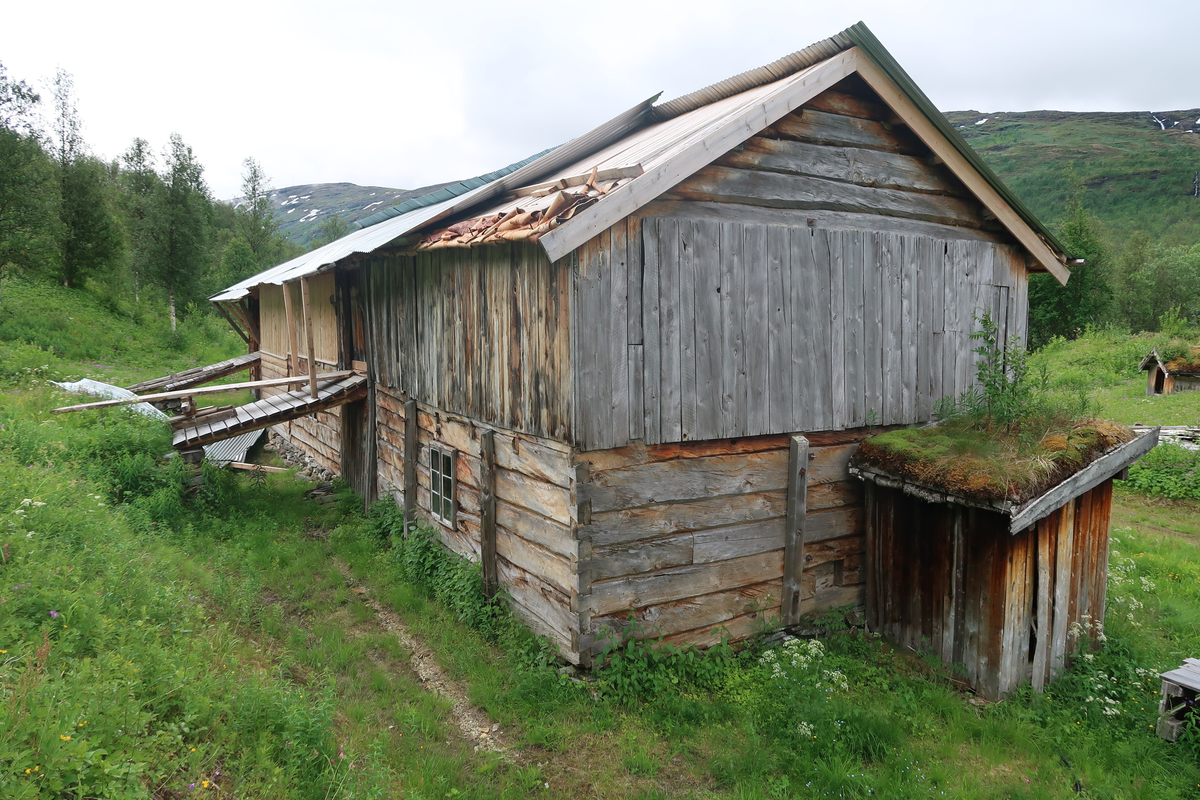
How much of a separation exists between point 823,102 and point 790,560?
16.8ft

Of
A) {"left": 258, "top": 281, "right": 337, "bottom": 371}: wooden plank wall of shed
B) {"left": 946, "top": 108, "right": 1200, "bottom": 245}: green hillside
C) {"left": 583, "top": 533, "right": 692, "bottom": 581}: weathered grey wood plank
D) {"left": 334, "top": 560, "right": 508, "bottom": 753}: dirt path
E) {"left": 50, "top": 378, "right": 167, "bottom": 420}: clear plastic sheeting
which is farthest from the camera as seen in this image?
{"left": 946, "top": 108, "right": 1200, "bottom": 245}: green hillside

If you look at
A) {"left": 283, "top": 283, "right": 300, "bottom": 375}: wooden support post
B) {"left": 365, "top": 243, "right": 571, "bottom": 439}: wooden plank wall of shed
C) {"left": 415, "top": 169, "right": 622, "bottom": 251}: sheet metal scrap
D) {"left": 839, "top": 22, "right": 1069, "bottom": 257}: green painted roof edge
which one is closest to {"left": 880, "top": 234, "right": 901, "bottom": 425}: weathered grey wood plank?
{"left": 839, "top": 22, "right": 1069, "bottom": 257}: green painted roof edge

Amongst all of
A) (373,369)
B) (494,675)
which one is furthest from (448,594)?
(373,369)

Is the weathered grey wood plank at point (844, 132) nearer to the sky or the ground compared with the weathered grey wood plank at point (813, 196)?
nearer to the sky

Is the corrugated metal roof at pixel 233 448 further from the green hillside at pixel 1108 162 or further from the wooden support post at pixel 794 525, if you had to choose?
the green hillside at pixel 1108 162

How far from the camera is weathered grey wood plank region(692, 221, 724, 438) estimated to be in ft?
21.2

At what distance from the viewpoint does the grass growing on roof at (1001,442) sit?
242 inches

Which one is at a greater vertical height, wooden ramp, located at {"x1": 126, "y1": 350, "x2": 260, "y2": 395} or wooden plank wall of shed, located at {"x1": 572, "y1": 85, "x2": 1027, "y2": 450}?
wooden plank wall of shed, located at {"x1": 572, "y1": 85, "x2": 1027, "y2": 450}

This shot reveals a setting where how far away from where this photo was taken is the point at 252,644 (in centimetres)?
631

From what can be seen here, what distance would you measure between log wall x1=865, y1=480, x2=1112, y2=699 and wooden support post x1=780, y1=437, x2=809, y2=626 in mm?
1016

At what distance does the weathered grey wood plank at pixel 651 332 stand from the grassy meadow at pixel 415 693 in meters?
2.31

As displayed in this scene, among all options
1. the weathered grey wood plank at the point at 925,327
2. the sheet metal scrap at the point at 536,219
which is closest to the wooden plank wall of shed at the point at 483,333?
the sheet metal scrap at the point at 536,219

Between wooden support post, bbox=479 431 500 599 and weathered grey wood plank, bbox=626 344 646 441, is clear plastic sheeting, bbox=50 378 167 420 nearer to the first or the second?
wooden support post, bbox=479 431 500 599

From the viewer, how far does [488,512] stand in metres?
7.72
